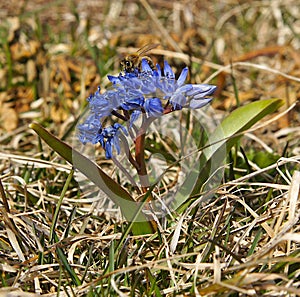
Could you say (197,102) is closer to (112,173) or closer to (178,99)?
(178,99)

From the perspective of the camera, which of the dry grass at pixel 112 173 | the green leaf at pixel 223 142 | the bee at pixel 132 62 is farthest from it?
the green leaf at pixel 223 142

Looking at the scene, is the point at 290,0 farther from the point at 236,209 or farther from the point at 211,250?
the point at 211,250

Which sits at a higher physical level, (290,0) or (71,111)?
(290,0)

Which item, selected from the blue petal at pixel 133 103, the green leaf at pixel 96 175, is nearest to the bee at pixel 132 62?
the blue petal at pixel 133 103

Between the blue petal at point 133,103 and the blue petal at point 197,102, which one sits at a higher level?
the blue petal at point 133,103

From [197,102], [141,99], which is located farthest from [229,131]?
[141,99]

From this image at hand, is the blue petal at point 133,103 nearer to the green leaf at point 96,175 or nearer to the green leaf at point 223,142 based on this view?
the green leaf at point 96,175

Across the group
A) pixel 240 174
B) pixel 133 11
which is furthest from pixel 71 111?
pixel 133 11

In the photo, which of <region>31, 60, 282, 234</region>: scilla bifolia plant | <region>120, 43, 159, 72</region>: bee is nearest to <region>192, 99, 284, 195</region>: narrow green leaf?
<region>31, 60, 282, 234</region>: scilla bifolia plant
